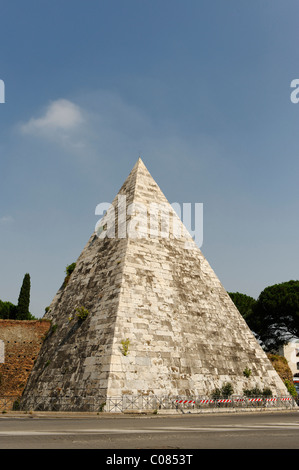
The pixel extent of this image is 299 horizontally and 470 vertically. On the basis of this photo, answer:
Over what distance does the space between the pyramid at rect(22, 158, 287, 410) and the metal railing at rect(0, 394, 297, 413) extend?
0.40ft

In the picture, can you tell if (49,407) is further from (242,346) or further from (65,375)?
(242,346)

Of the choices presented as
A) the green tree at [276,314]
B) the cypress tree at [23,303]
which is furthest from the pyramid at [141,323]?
the green tree at [276,314]

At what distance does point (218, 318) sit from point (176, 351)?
3.89 meters

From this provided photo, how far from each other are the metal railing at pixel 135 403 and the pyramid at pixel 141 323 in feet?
0.40

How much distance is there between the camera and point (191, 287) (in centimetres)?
1917

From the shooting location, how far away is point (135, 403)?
14039mm

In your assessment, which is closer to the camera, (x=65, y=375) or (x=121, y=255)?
(x=65, y=375)

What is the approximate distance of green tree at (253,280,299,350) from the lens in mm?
38781

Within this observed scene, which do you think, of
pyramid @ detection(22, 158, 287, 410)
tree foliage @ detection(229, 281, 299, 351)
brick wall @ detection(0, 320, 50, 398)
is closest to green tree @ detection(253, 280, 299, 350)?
tree foliage @ detection(229, 281, 299, 351)

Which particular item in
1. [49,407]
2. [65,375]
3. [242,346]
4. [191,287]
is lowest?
[49,407]

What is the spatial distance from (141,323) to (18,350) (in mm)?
7288

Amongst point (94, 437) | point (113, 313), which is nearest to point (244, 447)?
point (94, 437)

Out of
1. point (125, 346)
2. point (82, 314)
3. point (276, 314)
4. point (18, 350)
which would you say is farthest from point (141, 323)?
point (276, 314)

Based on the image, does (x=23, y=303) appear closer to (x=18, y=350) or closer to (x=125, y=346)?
(x=18, y=350)
